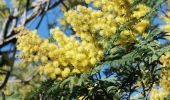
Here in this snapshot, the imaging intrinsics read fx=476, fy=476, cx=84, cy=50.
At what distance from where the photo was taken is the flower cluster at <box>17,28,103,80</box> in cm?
303

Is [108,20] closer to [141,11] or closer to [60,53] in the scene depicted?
[141,11]

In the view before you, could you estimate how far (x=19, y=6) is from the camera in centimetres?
651

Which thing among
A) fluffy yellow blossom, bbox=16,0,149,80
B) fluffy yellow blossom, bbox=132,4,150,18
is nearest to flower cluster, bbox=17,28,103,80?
fluffy yellow blossom, bbox=16,0,149,80

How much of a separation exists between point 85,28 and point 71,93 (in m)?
0.44

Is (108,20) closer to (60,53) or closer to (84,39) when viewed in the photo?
(84,39)

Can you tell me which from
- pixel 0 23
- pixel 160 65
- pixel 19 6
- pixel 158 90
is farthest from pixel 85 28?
pixel 0 23

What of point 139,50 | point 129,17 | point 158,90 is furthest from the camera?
point 158,90

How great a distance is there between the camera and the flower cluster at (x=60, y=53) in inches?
119

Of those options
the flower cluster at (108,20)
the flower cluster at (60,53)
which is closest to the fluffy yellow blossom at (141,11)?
the flower cluster at (108,20)

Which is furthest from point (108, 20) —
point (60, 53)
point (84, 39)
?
point (60, 53)

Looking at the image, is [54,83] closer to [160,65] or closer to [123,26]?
[123,26]

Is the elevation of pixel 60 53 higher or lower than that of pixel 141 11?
lower

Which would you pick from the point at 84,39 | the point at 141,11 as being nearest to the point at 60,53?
the point at 84,39

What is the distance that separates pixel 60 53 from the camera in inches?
120
